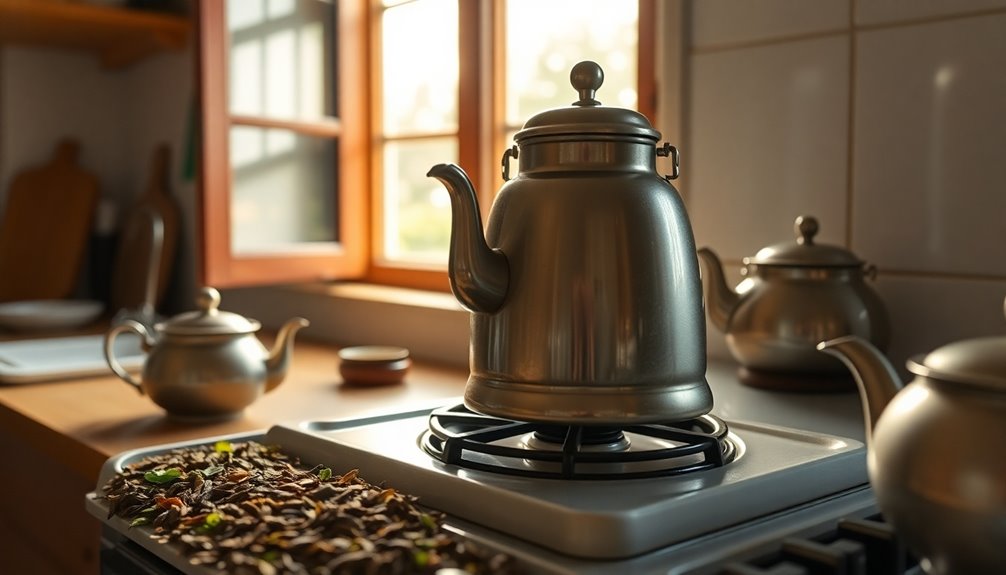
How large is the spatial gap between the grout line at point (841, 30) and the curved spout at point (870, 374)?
0.60 m

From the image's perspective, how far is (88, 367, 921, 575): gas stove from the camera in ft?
1.93

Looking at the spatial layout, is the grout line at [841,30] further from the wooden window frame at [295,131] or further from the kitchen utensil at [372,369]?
the wooden window frame at [295,131]

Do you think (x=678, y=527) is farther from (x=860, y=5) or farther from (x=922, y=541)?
(x=860, y=5)

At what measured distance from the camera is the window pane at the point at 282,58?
6.12 ft

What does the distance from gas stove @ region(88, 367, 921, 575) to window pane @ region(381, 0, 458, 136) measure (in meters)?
1.23

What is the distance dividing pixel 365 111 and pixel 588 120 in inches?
55.5

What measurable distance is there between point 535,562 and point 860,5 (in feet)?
2.83

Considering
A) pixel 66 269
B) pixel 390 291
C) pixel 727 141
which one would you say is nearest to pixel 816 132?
pixel 727 141

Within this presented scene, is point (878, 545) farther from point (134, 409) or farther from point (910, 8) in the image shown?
point (134, 409)

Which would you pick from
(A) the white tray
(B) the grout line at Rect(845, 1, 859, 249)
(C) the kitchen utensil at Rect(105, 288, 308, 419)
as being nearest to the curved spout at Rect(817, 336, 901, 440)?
(B) the grout line at Rect(845, 1, 859, 249)

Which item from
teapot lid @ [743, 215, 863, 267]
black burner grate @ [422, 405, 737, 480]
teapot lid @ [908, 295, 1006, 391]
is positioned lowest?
black burner grate @ [422, 405, 737, 480]

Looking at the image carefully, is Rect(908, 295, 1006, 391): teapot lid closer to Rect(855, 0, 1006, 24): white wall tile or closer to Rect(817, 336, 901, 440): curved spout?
Rect(817, 336, 901, 440): curved spout

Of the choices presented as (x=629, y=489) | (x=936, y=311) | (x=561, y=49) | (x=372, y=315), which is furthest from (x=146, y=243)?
(x=629, y=489)

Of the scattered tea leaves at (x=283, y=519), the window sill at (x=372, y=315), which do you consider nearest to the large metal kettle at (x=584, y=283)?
the scattered tea leaves at (x=283, y=519)
